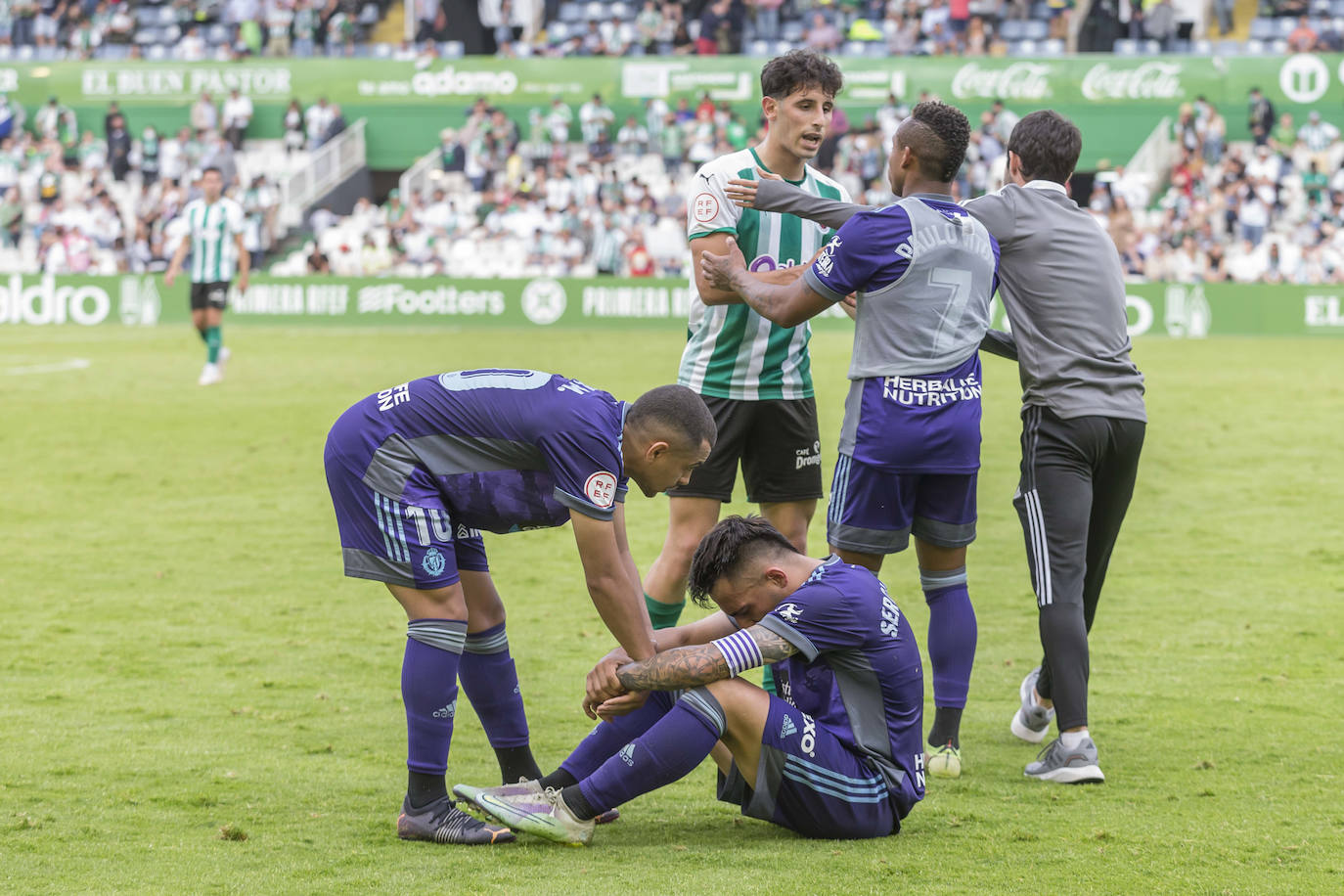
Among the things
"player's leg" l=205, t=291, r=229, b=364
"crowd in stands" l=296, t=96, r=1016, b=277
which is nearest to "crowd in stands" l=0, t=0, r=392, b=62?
"crowd in stands" l=296, t=96, r=1016, b=277

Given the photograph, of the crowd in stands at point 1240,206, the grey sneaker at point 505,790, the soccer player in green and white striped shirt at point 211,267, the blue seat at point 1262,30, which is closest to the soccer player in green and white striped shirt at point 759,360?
the grey sneaker at point 505,790

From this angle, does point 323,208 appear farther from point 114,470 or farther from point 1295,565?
point 1295,565

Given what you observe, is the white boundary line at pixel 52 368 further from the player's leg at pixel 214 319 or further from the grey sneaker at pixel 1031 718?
the grey sneaker at pixel 1031 718

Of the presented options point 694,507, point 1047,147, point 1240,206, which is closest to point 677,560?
point 694,507

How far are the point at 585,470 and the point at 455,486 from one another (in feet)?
1.65

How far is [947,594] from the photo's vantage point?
538cm

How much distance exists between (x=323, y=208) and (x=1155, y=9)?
1928 centimetres

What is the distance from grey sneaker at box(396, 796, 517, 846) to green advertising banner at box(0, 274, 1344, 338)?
20.7 m

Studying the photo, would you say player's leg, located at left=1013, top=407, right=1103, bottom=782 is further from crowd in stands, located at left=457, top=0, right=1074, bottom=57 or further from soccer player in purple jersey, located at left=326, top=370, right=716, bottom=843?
crowd in stands, located at left=457, top=0, right=1074, bottom=57

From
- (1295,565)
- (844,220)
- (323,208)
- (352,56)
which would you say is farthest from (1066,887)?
(352,56)

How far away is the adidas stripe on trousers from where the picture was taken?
17.2 ft

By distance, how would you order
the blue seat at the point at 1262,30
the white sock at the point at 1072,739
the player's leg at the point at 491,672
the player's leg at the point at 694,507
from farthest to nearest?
the blue seat at the point at 1262,30
the player's leg at the point at 694,507
the white sock at the point at 1072,739
the player's leg at the point at 491,672

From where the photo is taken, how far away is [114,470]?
41.5ft

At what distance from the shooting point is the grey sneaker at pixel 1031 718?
5.72 m
